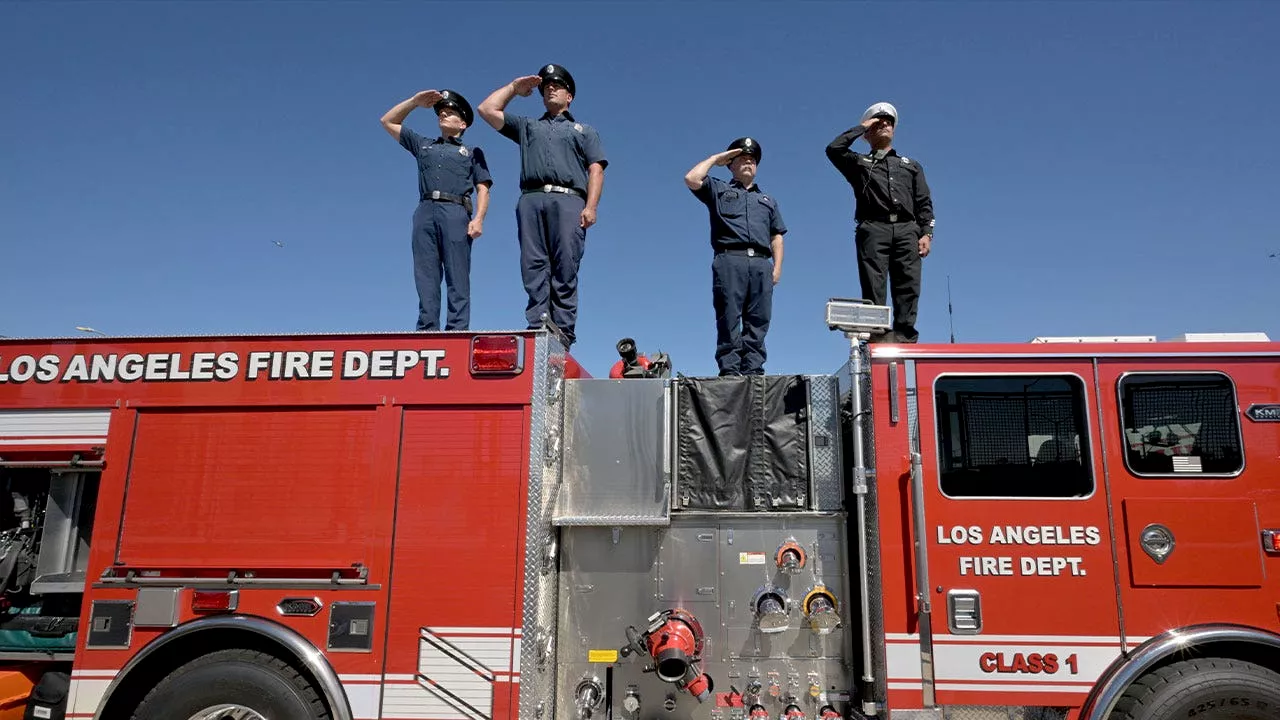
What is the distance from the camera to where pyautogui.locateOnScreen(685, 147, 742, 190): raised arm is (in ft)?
20.6

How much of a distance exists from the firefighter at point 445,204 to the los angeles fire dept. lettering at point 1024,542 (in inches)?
165

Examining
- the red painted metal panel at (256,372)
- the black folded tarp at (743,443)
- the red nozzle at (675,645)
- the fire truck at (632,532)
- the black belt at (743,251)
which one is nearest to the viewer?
the fire truck at (632,532)

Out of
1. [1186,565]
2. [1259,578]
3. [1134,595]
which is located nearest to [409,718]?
[1134,595]

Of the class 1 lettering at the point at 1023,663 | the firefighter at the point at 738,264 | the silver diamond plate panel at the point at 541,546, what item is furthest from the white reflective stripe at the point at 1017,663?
the firefighter at the point at 738,264

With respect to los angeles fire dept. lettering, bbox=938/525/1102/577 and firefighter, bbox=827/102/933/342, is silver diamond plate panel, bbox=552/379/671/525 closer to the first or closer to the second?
los angeles fire dept. lettering, bbox=938/525/1102/577

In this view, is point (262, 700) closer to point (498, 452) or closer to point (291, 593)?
point (291, 593)

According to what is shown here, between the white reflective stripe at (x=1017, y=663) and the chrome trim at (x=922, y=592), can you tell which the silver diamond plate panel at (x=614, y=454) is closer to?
the chrome trim at (x=922, y=592)

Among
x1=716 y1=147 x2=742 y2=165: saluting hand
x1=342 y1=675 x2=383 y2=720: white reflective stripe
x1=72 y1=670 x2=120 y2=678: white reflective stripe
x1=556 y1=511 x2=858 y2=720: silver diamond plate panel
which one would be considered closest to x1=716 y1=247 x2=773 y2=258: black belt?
x1=716 y1=147 x2=742 y2=165: saluting hand

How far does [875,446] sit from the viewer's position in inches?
177

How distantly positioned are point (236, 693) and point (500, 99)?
15.2ft

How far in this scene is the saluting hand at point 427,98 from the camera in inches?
256

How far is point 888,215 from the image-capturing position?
19.2ft

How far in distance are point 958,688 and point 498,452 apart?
298 cm

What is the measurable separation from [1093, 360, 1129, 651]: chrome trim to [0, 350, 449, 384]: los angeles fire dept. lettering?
3.95m
